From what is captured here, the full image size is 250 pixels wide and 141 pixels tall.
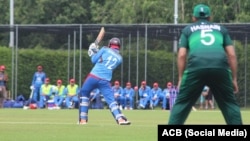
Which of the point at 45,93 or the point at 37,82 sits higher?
the point at 37,82

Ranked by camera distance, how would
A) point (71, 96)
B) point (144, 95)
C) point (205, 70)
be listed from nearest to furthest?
point (205, 70) < point (71, 96) < point (144, 95)

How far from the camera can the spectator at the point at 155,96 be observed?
4181 centimetres

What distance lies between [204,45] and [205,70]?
1.30ft

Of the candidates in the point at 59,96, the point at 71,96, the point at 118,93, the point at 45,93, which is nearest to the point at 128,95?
the point at 118,93

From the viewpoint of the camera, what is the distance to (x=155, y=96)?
4184cm

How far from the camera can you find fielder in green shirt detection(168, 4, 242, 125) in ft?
42.7

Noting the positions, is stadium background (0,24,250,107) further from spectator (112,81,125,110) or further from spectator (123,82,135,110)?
spectator (112,81,125,110)

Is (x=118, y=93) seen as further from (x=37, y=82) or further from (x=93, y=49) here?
(x=93, y=49)

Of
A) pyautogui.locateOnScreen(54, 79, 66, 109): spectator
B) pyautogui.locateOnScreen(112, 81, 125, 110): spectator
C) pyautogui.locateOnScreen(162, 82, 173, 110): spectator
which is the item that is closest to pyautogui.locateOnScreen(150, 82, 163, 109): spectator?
pyautogui.locateOnScreen(162, 82, 173, 110): spectator

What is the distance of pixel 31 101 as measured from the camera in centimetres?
4144

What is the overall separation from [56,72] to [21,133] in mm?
27951

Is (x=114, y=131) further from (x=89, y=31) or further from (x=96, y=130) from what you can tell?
(x=89, y=31)

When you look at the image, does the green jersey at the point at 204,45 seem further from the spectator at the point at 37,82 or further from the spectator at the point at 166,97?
the spectator at the point at 37,82

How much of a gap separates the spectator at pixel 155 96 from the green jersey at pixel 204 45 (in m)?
28.4
